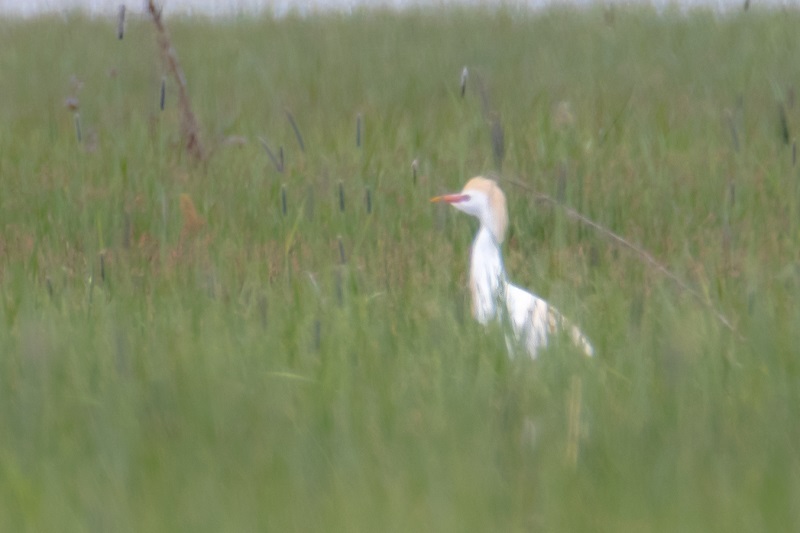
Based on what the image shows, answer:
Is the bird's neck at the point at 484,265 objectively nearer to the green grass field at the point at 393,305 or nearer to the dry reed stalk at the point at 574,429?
the green grass field at the point at 393,305

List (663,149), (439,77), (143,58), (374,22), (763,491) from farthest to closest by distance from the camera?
(374,22)
(143,58)
(439,77)
(663,149)
(763,491)

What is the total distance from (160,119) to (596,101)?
2417 millimetres

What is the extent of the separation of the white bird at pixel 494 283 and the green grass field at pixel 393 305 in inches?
3.7

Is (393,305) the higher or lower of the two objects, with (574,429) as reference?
lower

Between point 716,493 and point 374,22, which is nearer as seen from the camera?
point 716,493

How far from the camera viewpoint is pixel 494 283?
3.94 metres

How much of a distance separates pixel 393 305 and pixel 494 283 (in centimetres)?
50

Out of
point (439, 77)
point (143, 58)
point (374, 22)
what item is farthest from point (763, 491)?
point (374, 22)

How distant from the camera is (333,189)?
16.8 feet

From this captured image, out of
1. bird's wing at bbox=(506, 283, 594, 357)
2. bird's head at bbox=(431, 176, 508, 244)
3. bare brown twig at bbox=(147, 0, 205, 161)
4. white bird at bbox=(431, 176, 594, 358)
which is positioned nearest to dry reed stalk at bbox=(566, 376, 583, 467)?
bird's wing at bbox=(506, 283, 594, 357)

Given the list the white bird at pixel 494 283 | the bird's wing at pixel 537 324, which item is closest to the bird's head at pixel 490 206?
the white bird at pixel 494 283

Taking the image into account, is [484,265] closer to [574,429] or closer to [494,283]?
[494,283]

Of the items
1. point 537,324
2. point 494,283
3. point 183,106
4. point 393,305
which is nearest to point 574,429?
point 537,324

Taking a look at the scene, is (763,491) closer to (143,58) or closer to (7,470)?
(7,470)
